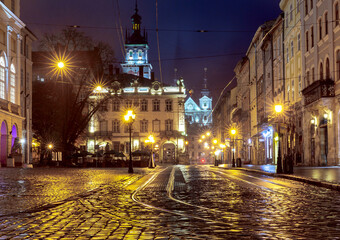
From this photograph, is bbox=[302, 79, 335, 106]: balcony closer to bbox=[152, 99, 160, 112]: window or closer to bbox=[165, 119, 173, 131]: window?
bbox=[165, 119, 173, 131]: window

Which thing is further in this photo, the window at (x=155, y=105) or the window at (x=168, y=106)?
the window at (x=155, y=105)

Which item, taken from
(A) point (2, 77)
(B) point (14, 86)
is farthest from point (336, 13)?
(B) point (14, 86)

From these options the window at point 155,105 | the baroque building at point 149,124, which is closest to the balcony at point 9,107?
the baroque building at point 149,124

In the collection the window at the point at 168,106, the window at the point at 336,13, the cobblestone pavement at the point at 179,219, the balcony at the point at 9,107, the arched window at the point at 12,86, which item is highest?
the window at the point at 336,13

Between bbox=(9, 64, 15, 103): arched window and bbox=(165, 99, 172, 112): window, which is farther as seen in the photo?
bbox=(165, 99, 172, 112): window

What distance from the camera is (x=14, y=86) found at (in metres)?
48.2

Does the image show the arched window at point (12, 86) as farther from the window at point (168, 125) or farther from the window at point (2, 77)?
the window at point (168, 125)

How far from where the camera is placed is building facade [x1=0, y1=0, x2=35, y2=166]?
44719 mm

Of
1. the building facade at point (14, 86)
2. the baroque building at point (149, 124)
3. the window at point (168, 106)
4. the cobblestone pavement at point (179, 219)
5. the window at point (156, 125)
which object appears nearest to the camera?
the cobblestone pavement at point (179, 219)

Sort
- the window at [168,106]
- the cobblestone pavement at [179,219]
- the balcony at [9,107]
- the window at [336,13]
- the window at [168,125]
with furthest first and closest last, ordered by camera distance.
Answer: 1. the window at [168,106]
2. the window at [168,125]
3. the balcony at [9,107]
4. the window at [336,13]
5. the cobblestone pavement at [179,219]

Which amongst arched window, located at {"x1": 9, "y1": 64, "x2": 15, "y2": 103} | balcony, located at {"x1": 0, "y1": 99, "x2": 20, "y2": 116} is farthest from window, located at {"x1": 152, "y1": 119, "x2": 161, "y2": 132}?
arched window, located at {"x1": 9, "y1": 64, "x2": 15, "y2": 103}

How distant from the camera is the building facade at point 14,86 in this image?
44.7 meters

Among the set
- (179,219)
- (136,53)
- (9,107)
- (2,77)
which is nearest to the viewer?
(179,219)

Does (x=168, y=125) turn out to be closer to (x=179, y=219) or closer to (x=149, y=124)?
(x=149, y=124)
